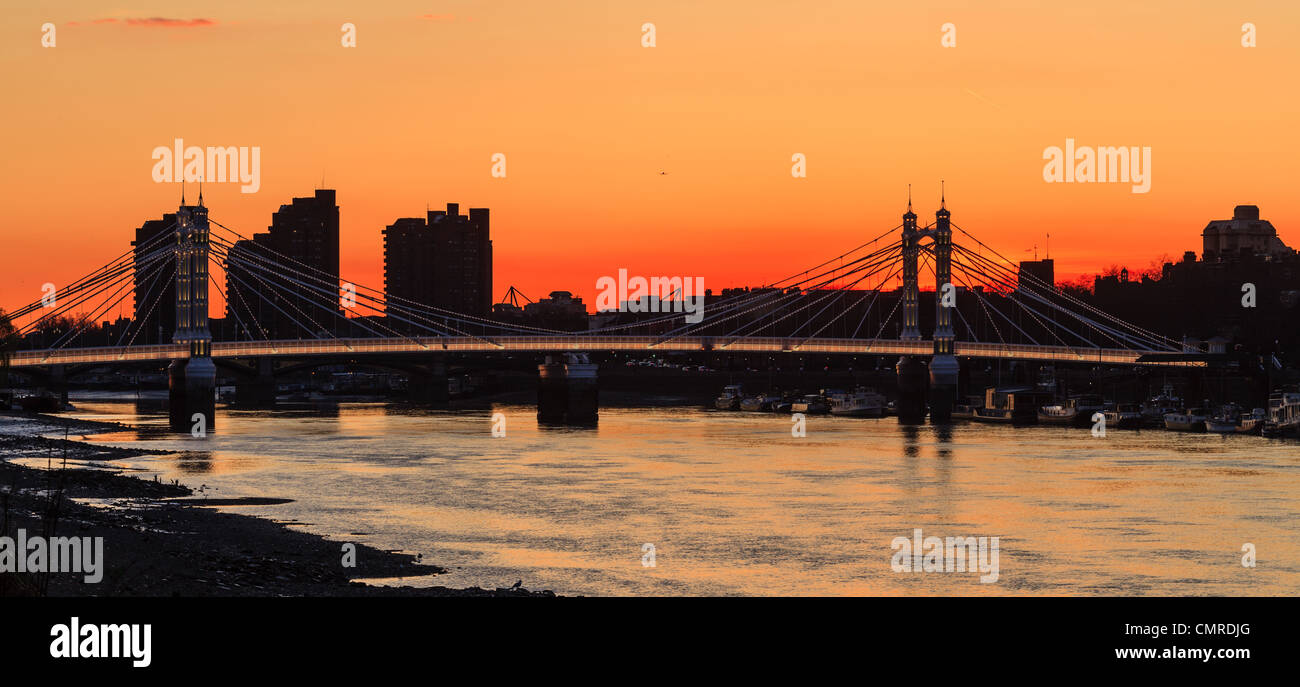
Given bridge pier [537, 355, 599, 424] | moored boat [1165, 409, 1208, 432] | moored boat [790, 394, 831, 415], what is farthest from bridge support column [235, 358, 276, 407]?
moored boat [1165, 409, 1208, 432]

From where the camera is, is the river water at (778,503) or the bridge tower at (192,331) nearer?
the river water at (778,503)

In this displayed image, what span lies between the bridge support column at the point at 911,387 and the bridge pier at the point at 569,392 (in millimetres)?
21903

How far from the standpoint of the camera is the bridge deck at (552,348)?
98250 mm

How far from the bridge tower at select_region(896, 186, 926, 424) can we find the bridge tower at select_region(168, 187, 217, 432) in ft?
152

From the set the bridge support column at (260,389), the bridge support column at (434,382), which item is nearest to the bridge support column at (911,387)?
the bridge support column at (434,382)

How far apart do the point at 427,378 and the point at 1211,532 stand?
115 metres

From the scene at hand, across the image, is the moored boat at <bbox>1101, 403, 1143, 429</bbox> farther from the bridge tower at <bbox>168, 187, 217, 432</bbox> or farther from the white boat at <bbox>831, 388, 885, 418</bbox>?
the bridge tower at <bbox>168, 187, 217, 432</bbox>

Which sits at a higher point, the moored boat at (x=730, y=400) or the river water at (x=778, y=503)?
the moored boat at (x=730, y=400)

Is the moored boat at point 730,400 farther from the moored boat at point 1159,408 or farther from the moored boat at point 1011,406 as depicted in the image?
the moored boat at point 1159,408

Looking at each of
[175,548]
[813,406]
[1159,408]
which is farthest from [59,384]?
[175,548]

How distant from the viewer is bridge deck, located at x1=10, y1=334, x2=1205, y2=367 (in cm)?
9825
